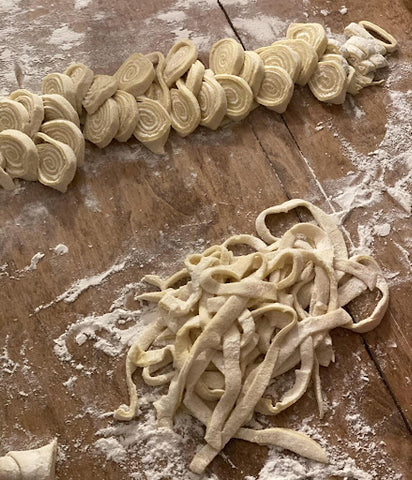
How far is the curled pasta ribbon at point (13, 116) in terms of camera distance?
7.88 ft

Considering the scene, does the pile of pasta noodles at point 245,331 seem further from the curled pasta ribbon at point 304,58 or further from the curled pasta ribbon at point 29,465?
the curled pasta ribbon at point 304,58

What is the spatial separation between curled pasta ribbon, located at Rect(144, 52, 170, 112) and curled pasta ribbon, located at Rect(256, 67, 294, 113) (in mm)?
361

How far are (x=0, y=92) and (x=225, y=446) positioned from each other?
156 cm

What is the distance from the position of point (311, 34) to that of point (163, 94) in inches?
26.5

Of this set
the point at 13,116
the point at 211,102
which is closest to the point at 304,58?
the point at 211,102

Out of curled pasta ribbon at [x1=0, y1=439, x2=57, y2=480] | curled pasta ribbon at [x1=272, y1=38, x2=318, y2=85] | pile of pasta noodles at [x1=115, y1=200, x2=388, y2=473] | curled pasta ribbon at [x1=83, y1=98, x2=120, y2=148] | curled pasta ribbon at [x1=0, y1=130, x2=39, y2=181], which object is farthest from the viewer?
curled pasta ribbon at [x1=272, y1=38, x2=318, y2=85]

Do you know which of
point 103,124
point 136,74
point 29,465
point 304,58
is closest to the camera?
point 29,465

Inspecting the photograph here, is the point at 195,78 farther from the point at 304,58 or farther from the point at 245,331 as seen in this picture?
the point at 245,331

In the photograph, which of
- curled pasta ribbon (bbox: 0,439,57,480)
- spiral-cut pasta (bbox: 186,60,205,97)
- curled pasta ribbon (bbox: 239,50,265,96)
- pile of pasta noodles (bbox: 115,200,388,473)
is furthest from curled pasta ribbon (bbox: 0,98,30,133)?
curled pasta ribbon (bbox: 0,439,57,480)

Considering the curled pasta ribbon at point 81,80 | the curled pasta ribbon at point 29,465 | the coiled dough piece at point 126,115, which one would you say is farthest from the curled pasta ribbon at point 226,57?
the curled pasta ribbon at point 29,465

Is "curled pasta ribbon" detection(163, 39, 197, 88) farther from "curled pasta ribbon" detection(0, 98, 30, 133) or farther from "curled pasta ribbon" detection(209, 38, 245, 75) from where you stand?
"curled pasta ribbon" detection(0, 98, 30, 133)

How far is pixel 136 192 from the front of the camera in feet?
8.08

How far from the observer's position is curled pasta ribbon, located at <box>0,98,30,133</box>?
7.88 feet

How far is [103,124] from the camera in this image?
2.48 metres
